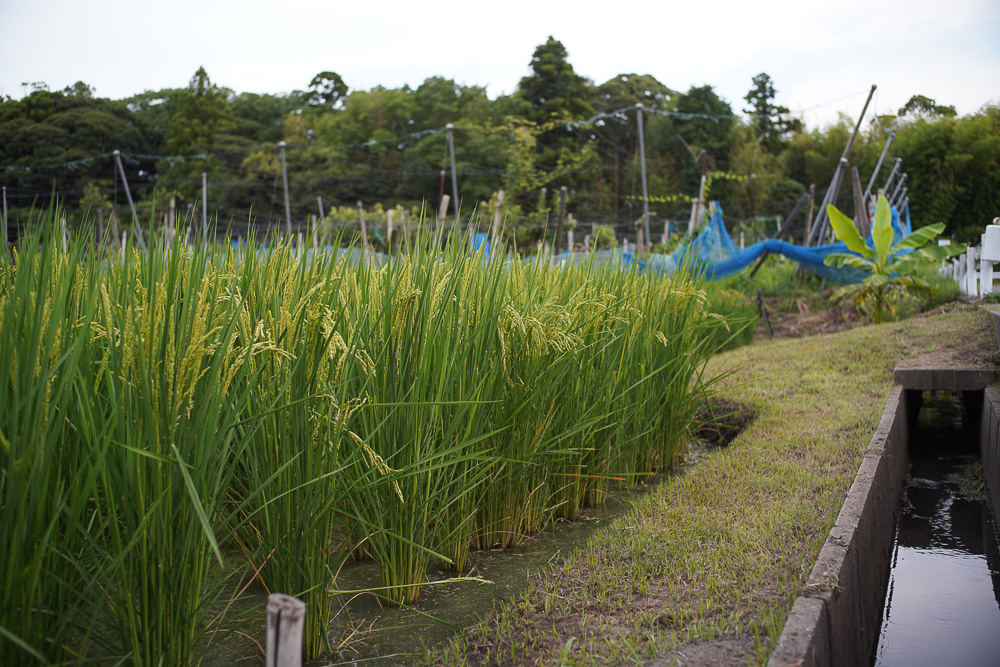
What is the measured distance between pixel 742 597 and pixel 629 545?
555 mm

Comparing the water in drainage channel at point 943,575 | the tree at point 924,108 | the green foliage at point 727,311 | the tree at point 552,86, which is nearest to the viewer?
the water in drainage channel at point 943,575

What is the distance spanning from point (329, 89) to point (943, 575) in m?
53.4

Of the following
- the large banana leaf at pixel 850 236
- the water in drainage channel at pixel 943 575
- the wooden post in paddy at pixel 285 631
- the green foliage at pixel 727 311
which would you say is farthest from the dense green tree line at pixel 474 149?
the wooden post in paddy at pixel 285 631

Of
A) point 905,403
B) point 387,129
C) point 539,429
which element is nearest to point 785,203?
point 387,129

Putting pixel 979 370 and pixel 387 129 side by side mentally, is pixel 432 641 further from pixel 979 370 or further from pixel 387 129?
pixel 387 129

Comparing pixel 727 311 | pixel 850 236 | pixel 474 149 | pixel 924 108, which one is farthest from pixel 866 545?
pixel 474 149

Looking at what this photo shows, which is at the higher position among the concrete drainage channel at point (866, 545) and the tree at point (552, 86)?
the tree at point (552, 86)

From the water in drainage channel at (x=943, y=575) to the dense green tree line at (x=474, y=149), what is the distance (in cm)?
1227

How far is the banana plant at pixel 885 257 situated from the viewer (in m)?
9.02

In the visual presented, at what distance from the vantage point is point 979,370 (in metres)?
4.97

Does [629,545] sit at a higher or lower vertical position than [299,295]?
lower

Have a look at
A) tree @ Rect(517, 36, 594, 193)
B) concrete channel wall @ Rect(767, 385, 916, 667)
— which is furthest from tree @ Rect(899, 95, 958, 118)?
tree @ Rect(517, 36, 594, 193)

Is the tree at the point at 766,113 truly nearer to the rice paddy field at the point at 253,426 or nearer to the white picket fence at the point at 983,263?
the white picket fence at the point at 983,263

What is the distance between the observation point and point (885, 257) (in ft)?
30.6
